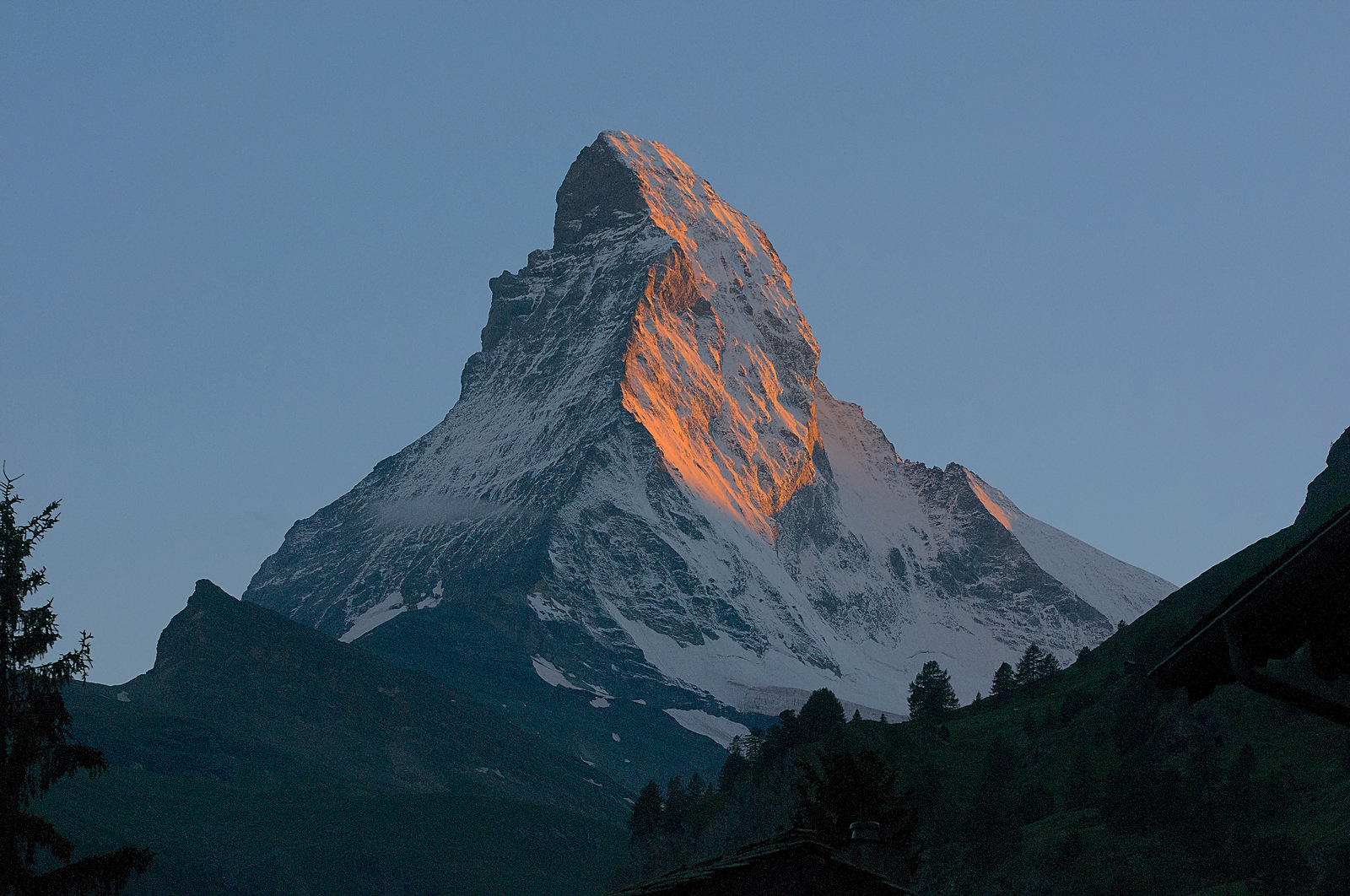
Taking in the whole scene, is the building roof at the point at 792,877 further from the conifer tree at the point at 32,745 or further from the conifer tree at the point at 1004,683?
the conifer tree at the point at 1004,683

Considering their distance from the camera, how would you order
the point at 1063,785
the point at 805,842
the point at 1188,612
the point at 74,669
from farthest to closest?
the point at 1188,612 → the point at 1063,785 → the point at 74,669 → the point at 805,842

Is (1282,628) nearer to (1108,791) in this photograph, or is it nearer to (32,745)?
(32,745)

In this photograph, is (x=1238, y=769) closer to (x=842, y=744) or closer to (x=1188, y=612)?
(x=842, y=744)

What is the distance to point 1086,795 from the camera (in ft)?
388

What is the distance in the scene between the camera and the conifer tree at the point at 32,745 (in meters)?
21.0

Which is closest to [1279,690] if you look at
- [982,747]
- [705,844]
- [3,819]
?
[3,819]

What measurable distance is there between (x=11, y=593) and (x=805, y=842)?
12792mm

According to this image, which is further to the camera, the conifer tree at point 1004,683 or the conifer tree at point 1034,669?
the conifer tree at point 1034,669

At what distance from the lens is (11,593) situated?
22.7 m

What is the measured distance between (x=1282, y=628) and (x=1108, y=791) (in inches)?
4262

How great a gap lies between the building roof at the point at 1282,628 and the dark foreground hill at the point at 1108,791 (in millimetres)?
65111

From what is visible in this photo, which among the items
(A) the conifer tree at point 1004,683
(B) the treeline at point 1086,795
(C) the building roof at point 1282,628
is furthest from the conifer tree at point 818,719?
(C) the building roof at point 1282,628

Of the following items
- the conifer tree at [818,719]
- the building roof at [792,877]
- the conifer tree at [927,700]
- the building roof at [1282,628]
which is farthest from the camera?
the conifer tree at [927,700]

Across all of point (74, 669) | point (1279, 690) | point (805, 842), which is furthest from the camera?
point (74, 669)
